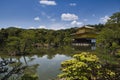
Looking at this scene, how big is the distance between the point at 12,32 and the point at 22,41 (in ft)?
36.5

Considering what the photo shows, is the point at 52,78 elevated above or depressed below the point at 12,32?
below

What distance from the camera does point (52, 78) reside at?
11562 millimetres

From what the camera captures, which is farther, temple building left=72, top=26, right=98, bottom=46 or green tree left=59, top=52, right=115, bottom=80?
temple building left=72, top=26, right=98, bottom=46

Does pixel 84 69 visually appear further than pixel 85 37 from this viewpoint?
No

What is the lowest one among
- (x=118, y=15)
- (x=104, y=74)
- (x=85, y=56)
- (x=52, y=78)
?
(x=52, y=78)

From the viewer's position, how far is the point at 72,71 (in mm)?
8617

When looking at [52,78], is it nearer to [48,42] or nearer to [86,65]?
[86,65]

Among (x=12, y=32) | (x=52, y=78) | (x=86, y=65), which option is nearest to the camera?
(x=86, y=65)

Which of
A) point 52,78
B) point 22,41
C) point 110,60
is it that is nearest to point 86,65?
point 52,78

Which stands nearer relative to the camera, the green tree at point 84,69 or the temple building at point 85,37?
the green tree at point 84,69

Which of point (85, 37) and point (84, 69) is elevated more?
point (84, 69)

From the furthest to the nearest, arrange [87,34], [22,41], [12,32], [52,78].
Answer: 1. [87,34]
2. [12,32]
3. [22,41]
4. [52,78]

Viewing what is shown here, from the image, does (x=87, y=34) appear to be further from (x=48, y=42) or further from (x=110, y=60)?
(x=110, y=60)

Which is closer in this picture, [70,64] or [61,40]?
[70,64]
